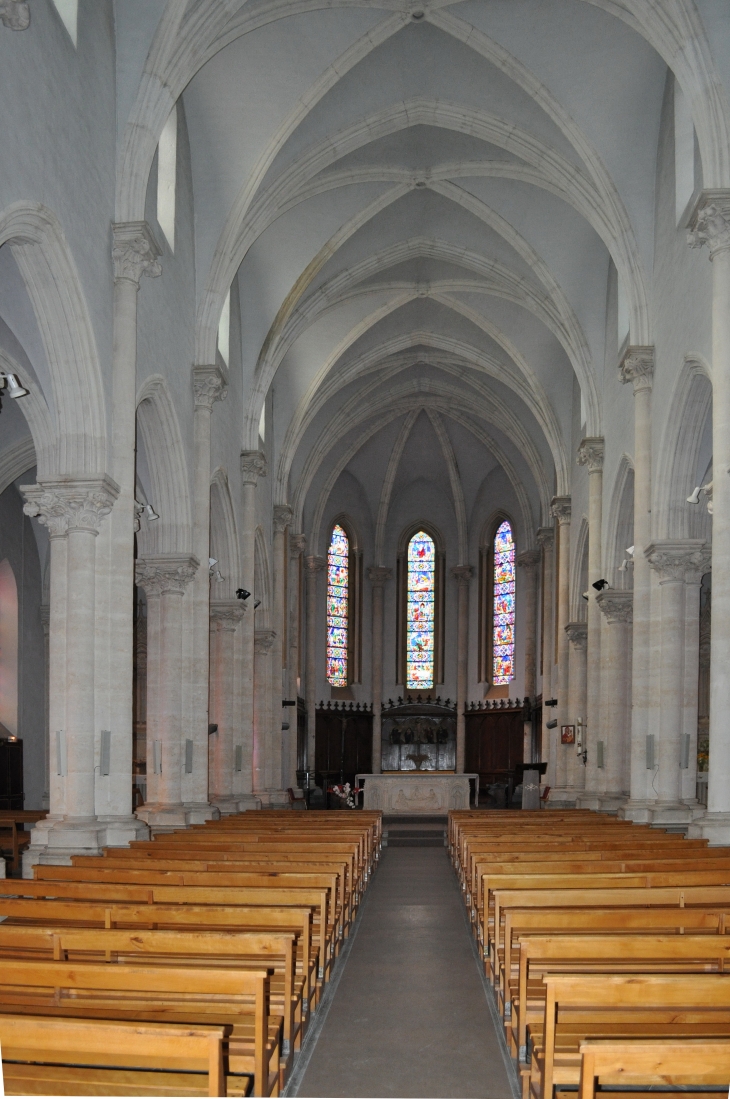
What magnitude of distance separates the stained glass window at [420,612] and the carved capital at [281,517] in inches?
514

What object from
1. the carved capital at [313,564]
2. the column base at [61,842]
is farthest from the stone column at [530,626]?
the column base at [61,842]

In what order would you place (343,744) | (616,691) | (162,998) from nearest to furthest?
(162,998) < (616,691) < (343,744)

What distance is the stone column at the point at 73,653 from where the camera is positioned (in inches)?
577

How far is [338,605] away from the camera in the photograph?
45.4 metres

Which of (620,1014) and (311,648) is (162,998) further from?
(311,648)

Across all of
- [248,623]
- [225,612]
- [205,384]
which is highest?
[205,384]

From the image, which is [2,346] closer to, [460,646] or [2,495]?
[2,495]

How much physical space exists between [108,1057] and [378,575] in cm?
4075

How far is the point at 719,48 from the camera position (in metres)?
16.0

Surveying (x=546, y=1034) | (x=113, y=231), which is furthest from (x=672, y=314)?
(x=546, y=1034)

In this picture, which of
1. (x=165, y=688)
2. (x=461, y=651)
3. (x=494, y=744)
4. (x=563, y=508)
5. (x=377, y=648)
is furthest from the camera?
(x=377, y=648)

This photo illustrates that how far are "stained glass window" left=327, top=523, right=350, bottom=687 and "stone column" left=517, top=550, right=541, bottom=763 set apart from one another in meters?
7.18

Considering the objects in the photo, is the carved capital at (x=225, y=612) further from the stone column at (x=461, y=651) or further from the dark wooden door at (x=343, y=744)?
the stone column at (x=461, y=651)

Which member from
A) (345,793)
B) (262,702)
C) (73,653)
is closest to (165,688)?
(73,653)
